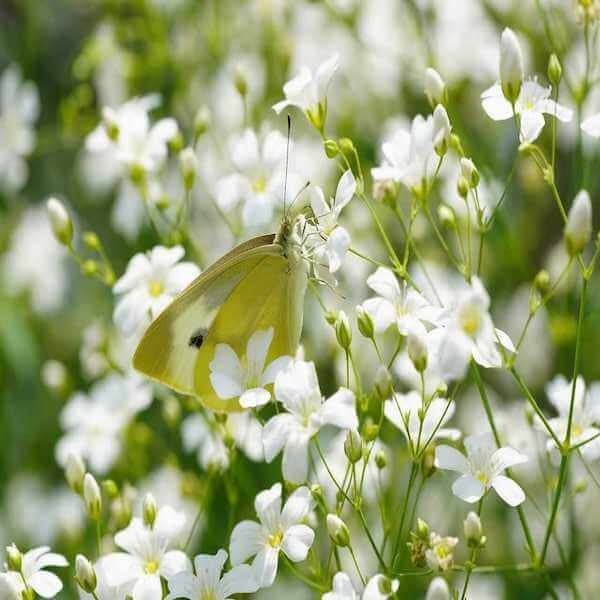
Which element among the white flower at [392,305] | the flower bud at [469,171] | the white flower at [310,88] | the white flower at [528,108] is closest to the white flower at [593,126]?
the white flower at [528,108]

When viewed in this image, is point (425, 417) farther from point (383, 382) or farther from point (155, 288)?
point (155, 288)

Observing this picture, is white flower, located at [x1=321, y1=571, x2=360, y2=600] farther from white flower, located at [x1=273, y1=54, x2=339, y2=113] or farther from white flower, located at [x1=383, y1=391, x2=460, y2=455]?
white flower, located at [x1=273, y1=54, x2=339, y2=113]

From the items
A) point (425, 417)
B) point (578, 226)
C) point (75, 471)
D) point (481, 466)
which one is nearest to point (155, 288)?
point (75, 471)

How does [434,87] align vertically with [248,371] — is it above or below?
above

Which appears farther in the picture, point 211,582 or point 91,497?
point 91,497

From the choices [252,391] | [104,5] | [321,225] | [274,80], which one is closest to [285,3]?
[274,80]

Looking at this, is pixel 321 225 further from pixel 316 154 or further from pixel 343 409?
pixel 316 154
